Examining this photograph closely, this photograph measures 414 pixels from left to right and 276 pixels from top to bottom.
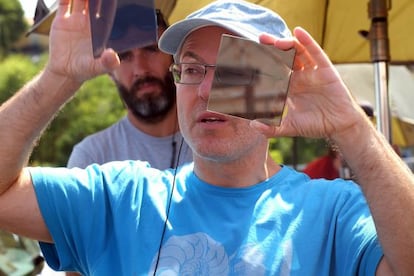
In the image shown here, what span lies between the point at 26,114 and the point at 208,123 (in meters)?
0.46

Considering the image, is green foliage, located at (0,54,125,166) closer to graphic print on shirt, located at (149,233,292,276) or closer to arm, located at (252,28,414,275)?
graphic print on shirt, located at (149,233,292,276)

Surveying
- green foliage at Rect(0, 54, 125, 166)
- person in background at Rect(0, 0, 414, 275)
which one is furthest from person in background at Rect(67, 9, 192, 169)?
green foliage at Rect(0, 54, 125, 166)

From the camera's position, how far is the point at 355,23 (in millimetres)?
2889

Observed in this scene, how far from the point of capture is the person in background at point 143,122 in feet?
9.32

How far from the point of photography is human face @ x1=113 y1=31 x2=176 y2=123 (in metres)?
2.87

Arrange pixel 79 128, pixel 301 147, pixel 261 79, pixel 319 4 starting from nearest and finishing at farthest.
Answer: pixel 261 79
pixel 319 4
pixel 79 128
pixel 301 147

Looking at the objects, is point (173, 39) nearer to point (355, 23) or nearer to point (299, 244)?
point (299, 244)

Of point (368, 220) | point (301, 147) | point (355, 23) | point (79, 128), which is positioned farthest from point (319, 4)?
point (301, 147)

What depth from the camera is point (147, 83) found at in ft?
9.51

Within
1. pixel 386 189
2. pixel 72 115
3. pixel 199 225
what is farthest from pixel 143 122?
pixel 72 115

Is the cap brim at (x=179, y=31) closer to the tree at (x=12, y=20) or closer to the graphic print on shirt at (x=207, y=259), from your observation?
the graphic print on shirt at (x=207, y=259)

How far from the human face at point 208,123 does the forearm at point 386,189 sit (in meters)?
0.33

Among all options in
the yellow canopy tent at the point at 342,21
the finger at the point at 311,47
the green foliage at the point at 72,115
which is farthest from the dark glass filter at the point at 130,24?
the green foliage at the point at 72,115

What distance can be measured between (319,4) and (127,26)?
4.25ft
